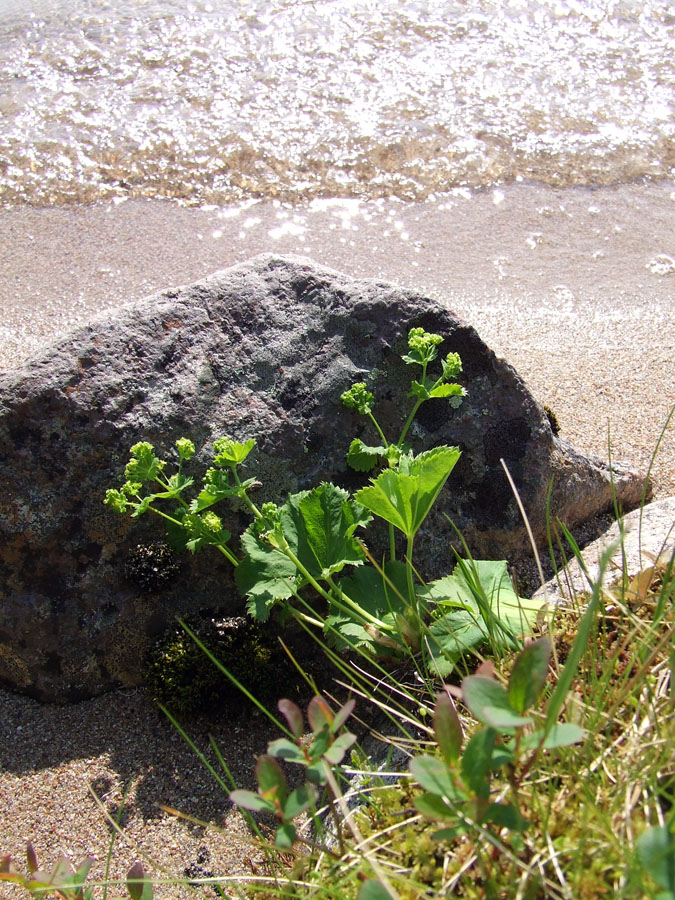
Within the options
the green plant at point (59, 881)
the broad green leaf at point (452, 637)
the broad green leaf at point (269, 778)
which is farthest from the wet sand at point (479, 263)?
the green plant at point (59, 881)

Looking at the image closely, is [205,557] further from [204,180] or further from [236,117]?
[236,117]

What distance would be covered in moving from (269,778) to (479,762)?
50 centimetres

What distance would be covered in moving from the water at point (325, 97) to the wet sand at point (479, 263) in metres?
0.40

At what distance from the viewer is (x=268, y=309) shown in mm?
3582

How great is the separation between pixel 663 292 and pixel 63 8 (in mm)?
8571

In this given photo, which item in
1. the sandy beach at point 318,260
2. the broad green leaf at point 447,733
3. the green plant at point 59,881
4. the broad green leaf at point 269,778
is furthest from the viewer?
the sandy beach at point 318,260

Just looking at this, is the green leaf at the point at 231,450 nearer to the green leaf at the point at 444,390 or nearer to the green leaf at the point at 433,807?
the green leaf at the point at 444,390

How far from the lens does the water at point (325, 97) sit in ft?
26.3

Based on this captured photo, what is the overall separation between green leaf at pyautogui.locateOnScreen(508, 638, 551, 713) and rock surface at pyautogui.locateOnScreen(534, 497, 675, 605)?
0.97m

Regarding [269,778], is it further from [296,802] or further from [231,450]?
[231,450]

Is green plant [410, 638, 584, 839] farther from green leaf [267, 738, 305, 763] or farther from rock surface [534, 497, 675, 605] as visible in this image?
rock surface [534, 497, 675, 605]

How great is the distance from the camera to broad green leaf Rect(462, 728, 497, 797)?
1.73 m

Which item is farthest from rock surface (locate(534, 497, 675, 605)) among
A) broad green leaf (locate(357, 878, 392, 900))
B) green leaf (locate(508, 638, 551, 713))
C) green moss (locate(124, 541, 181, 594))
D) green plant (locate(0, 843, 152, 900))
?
green plant (locate(0, 843, 152, 900))

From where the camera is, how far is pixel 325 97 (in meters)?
8.99
